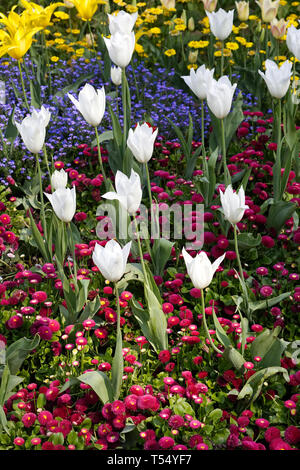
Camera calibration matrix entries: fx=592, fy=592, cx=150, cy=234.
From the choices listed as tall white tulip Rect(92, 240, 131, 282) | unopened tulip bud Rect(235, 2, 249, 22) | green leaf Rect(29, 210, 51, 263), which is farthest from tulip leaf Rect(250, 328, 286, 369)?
unopened tulip bud Rect(235, 2, 249, 22)

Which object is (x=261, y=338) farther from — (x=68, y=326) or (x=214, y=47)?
(x=214, y=47)

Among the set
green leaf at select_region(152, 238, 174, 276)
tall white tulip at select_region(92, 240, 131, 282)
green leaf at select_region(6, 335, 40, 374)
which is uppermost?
tall white tulip at select_region(92, 240, 131, 282)

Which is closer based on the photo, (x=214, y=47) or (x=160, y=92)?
(x=160, y=92)

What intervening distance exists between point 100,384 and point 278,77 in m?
1.43

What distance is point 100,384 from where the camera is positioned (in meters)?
1.88

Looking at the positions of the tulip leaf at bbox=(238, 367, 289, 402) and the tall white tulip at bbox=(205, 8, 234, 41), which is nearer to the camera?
the tulip leaf at bbox=(238, 367, 289, 402)

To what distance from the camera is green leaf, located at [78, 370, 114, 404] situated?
1.84 metres

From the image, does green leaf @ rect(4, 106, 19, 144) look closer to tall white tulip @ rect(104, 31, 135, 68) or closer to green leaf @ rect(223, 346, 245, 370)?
tall white tulip @ rect(104, 31, 135, 68)

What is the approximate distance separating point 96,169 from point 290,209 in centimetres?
123

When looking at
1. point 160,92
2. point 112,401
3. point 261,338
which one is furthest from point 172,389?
point 160,92

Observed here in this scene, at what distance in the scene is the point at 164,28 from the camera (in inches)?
187

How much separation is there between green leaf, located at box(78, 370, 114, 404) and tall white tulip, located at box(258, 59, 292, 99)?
53.9 inches
